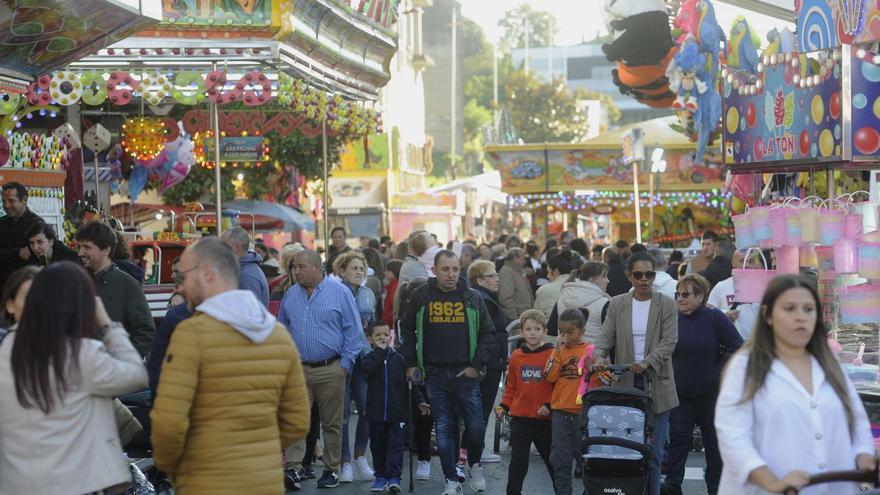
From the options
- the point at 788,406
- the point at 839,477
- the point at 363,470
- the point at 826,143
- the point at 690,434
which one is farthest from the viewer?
the point at 363,470

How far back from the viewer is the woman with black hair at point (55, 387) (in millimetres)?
Result: 5508

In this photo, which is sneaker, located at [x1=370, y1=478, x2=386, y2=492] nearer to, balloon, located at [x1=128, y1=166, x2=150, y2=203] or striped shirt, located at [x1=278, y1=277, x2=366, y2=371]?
striped shirt, located at [x1=278, y1=277, x2=366, y2=371]

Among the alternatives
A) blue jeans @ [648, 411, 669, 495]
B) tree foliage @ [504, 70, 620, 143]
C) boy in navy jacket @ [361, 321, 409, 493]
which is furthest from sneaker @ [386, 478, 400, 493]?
tree foliage @ [504, 70, 620, 143]

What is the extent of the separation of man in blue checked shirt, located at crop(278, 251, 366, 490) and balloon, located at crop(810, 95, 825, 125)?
3.67 m

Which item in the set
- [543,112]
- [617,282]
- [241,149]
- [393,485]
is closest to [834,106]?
[393,485]

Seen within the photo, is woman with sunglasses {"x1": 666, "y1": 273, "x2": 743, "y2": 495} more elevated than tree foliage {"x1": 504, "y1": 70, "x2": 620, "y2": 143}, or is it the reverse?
tree foliage {"x1": 504, "y1": 70, "x2": 620, "y2": 143}

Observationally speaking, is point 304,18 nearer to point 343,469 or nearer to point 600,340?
point 343,469

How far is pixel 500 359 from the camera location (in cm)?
1159

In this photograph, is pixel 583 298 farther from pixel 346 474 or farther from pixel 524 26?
pixel 524 26

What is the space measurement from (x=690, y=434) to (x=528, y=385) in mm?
1270

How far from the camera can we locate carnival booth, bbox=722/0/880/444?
9.08 metres

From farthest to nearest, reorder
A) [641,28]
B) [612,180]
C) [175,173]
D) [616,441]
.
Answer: [612,180] → [175,173] → [641,28] → [616,441]

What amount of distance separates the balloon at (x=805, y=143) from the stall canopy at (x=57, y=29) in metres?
5.39

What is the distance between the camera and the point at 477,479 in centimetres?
1107
